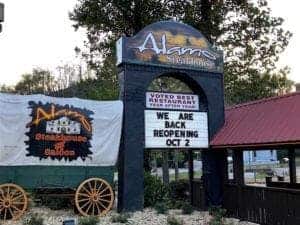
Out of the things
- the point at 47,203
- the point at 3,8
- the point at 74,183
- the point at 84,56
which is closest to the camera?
the point at 3,8

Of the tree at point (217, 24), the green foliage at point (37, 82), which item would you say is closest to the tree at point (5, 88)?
the green foliage at point (37, 82)

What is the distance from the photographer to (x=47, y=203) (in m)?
17.7

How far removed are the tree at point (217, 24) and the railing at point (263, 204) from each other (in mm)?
10957

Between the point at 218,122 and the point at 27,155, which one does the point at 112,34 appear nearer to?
the point at 218,122

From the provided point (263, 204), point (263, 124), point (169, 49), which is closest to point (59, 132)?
point (169, 49)

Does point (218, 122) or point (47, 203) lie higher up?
point (218, 122)

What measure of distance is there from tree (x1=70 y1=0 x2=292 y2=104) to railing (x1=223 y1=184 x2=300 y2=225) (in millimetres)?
10957

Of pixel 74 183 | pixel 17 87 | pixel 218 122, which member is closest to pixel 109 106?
pixel 74 183

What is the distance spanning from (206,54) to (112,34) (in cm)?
924

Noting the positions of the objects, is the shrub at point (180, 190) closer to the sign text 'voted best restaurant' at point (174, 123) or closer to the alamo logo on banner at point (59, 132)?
the sign text 'voted best restaurant' at point (174, 123)

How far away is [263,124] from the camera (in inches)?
591

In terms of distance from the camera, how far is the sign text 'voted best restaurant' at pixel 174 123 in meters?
16.5

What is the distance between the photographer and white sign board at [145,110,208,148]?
16453mm

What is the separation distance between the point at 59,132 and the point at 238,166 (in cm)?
628
